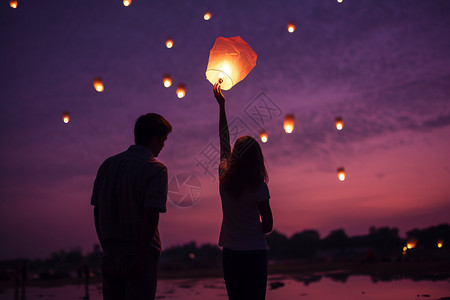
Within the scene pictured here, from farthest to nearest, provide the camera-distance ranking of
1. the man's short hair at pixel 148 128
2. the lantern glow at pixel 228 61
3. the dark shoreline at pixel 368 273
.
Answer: the dark shoreline at pixel 368 273
the lantern glow at pixel 228 61
the man's short hair at pixel 148 128

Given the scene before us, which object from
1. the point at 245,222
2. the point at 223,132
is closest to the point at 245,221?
the point at 245,222

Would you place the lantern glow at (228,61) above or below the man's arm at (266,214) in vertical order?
above

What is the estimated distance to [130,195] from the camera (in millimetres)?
2285

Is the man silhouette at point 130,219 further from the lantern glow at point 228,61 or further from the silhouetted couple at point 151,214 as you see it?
the lantern glow at point 228,61

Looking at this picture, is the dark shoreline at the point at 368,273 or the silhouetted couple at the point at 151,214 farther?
the dark shoreline at the point at 368,273

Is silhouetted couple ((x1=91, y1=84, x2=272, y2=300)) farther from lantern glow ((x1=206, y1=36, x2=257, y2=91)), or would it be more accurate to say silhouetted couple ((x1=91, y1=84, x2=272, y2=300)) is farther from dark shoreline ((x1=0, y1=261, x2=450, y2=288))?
dark shoreline ((x1=0, y1=261, x2=450, y2=288))

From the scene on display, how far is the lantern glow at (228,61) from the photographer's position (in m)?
3.84

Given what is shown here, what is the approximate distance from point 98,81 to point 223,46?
571 cm

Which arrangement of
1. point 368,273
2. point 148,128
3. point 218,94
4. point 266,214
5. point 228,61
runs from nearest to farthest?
point 148,128
point 266,214
point 218,94
point 228,61
point 368,273

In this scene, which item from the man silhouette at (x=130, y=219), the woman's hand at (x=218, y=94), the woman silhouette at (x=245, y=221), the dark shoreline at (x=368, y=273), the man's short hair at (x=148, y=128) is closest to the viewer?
the man silhouette at (x=130, y=219)

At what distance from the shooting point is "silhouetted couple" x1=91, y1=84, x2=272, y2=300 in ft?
7.20

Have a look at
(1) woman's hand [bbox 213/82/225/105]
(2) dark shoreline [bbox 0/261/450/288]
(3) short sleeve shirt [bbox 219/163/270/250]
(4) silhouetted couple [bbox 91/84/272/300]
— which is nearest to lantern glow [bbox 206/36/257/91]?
(1) woman's hand [bbox 213/82/225/105]

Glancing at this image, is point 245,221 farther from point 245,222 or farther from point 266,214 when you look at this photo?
point 266,214

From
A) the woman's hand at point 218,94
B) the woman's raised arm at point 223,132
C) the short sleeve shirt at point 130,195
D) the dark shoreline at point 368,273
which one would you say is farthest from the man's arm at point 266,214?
the dark shoreline at point 368,273
